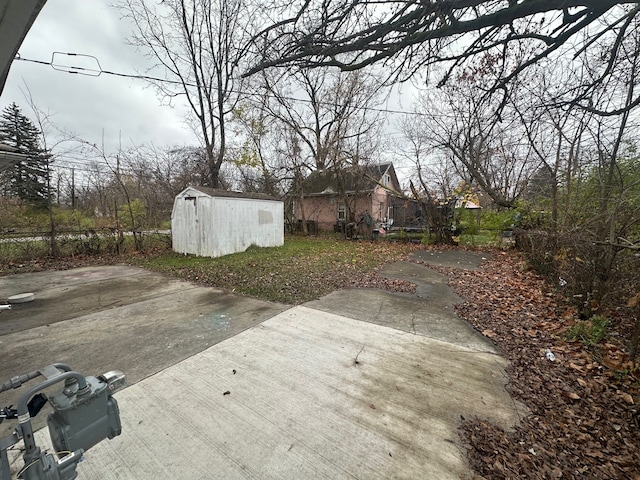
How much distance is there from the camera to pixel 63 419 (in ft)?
3.11

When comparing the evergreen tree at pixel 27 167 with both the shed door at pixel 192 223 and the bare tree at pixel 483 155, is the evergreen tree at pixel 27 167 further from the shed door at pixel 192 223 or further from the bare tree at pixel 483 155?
the bare tree at pixel 483 155

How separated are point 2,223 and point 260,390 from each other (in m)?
9.61

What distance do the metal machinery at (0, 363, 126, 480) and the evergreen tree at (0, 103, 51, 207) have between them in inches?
370

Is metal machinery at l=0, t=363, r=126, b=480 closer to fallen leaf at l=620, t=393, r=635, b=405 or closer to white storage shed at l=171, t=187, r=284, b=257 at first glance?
fallen leaf at l=620, t=393, r=635, b=405

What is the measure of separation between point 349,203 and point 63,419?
1596 centimetres

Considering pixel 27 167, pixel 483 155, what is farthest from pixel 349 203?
pixel 27 167

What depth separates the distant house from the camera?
15273 millimetres

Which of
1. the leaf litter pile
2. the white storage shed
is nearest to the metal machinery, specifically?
the leaf litter pile

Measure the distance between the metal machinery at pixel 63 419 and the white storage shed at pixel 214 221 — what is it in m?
7.59

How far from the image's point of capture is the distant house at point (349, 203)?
1527 centimetres

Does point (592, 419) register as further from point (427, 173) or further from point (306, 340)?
point (427, 173)

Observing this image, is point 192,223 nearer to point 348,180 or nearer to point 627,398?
point 627,398

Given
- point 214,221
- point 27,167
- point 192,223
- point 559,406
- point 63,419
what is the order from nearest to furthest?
point 63,419 → point 559,406 → point 214,221 → point 192,223 → point 27,167

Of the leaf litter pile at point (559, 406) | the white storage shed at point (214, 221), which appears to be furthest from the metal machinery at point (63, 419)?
the white storage shed at point (214, 221)
